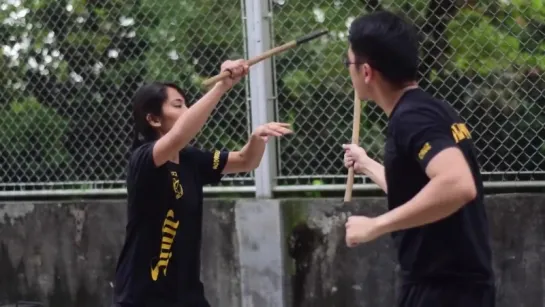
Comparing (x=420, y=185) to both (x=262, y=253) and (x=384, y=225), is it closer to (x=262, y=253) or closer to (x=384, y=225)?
(x=384, y=225)

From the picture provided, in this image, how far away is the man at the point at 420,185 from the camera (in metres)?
2.76

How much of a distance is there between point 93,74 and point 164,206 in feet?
8.01

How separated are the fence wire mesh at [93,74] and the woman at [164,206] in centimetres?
143

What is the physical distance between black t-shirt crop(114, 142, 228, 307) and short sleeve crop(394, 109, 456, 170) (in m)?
1.41

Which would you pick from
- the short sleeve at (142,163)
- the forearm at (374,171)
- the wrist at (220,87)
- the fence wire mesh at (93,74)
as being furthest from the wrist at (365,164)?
the fence wire mesh at (93,74)

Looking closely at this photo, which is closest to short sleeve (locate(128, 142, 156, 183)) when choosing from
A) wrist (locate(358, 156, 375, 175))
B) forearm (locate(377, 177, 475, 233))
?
wrist (locate(358, 156, 375, 175))

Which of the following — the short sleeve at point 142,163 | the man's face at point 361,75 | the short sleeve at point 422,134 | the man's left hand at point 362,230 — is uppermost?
the man's face at point 361,75

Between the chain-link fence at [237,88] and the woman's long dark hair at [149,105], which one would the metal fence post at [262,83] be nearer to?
the chain-link fence at [237,88]

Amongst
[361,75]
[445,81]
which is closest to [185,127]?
[361,75]

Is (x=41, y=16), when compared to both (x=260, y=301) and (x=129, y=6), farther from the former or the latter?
(x=260, y=301)

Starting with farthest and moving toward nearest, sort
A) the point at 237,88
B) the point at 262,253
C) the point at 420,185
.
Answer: the point at 237,88
the point at 262,253
the point at 420,185

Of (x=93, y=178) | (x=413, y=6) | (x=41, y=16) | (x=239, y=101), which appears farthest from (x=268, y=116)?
(x=41, y=16)

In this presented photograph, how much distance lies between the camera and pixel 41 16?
6.43 meters

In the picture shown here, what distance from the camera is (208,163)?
14.3 feet
